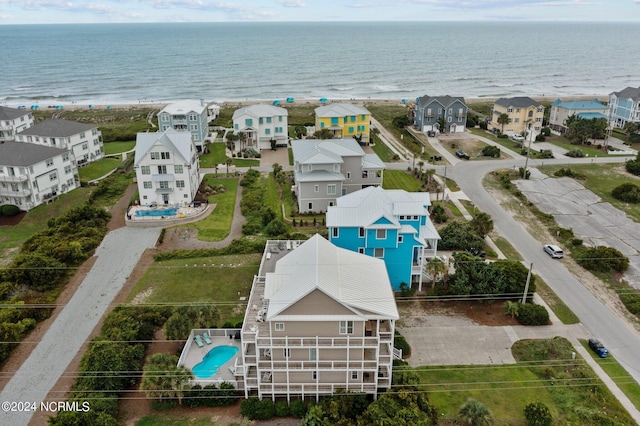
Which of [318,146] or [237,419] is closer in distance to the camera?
[237,419]

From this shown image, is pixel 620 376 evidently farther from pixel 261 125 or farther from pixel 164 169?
pixel 261 125

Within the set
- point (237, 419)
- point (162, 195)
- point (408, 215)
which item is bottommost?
point (237, 419)

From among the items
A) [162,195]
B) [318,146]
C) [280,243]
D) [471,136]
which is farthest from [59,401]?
[471,136]

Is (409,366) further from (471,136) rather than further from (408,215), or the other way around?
(471,136)

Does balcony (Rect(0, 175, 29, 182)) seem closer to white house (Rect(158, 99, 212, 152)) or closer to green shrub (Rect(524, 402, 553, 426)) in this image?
white house (Rect(158, 99, 212, 152))

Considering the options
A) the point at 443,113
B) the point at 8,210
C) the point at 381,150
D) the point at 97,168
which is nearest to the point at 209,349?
the point at 8,210

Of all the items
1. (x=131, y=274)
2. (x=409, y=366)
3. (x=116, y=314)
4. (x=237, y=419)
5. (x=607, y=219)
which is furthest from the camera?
(x=607, y=219)

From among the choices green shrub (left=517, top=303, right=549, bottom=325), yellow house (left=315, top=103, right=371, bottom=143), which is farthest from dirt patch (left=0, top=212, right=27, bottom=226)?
green shrub (left=517, top=303, right=549, bottom=325)
